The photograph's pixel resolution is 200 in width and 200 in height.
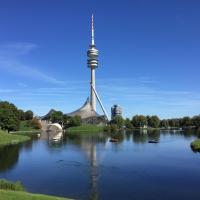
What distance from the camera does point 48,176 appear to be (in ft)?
140

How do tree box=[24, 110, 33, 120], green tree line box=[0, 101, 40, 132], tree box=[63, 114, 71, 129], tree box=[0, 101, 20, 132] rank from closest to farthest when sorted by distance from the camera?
tree box=[0, 101, 20, 132] → green tree line box=[0, 101, 40, 132] → tree box=[24, 110, 33, 120] → tree box=[63, 114, 71, 129]

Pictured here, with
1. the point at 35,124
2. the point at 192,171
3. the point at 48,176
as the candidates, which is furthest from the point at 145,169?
the point at 35,124

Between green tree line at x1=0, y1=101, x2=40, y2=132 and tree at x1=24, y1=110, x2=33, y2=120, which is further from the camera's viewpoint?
tree at x1=24, y1=110, x2=33, y2=120

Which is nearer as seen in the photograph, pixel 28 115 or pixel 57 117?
pixel 28 115

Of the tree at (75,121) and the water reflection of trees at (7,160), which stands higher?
the tree at (75,121)

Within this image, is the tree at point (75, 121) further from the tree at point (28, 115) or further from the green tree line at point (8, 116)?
the green tree line at point (8, 116)

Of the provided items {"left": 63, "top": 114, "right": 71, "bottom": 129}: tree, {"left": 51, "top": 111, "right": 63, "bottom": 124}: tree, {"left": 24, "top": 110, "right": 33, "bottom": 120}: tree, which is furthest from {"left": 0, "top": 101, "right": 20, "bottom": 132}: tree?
{"left": 63, "top": 114, "right": 71, "bottom": 129}: tree

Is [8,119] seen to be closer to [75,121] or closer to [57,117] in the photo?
[75,121]

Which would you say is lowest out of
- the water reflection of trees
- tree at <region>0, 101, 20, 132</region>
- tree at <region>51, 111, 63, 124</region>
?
the water reflection of trees

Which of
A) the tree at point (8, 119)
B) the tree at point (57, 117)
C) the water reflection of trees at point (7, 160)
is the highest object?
the tree at point (57, 117)

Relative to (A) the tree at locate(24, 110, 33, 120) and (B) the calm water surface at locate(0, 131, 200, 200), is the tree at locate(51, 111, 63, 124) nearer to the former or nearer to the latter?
(A) the tree at locate(24, 110, 33, 120)

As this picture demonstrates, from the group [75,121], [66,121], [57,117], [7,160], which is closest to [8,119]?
[7,160]

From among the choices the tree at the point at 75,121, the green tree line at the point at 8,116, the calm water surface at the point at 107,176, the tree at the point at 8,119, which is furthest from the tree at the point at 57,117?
the calm water surface at the point at 107,176

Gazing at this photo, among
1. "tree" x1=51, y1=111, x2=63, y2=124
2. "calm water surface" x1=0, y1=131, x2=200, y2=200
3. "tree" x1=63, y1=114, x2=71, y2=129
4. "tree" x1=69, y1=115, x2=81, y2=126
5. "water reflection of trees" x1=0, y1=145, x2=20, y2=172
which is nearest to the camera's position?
"calm water surface" x1=0, y1=131, x2=200, y2=200
